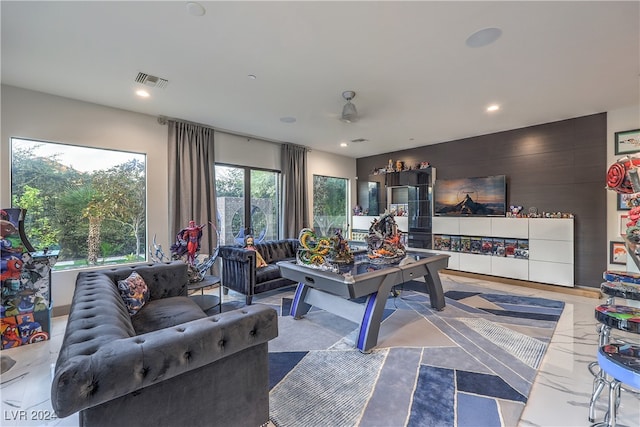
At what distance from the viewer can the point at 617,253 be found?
4039 millimetres

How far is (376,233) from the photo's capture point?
3564 mm

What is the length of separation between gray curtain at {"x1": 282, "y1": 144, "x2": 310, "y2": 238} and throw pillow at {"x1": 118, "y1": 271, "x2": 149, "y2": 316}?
3520 mm

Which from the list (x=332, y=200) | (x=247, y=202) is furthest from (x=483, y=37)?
(x=332, y=200)

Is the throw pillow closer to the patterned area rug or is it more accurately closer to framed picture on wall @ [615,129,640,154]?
the patterned area rug

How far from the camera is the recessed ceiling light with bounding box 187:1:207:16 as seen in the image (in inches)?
76.7

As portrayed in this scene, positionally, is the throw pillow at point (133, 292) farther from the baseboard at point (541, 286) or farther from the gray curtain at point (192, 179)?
the baseboard at point (541, 286)

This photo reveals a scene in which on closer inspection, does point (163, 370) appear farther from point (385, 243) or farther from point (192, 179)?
point (192, 179)

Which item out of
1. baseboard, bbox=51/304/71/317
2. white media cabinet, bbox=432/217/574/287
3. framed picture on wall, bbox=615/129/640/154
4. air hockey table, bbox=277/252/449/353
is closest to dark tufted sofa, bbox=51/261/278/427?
air hockey table, bbox=277/252/449/353

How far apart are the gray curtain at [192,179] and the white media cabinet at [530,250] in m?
4.78

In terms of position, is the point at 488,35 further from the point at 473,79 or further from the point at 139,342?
the point at 139,342

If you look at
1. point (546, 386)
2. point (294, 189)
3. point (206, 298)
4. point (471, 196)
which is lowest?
point (546, 386)

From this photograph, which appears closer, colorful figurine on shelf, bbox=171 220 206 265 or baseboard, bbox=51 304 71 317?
colorful figurine on shelf, bbox=171 220 206 265

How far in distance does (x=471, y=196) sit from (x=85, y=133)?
650 cm

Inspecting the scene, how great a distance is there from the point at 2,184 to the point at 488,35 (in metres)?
5.28
